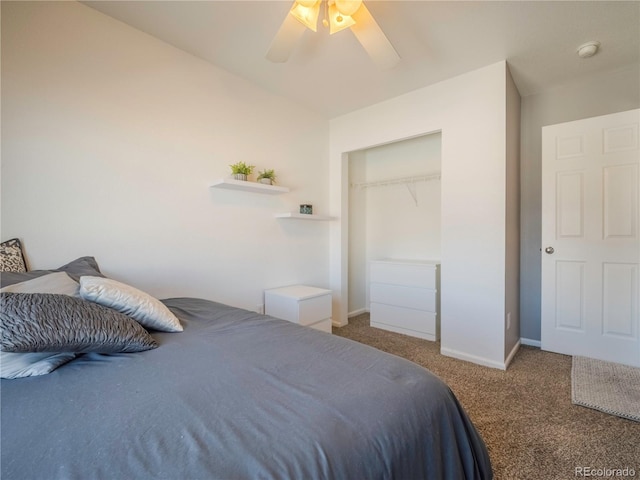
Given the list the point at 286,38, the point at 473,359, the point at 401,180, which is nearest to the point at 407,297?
the point at 473,359

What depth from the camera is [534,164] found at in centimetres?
293

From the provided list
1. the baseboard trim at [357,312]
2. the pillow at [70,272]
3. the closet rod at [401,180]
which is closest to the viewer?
the pillow at [70,272]

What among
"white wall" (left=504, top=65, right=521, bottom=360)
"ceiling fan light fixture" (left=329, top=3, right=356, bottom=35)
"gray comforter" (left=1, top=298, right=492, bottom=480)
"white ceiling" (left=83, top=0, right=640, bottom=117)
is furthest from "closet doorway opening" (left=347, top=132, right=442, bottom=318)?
"gray comforter" (left=1, top=298, right=492, bottom=480)

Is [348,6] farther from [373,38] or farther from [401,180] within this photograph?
[401,180]

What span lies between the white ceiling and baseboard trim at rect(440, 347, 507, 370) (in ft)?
8.14

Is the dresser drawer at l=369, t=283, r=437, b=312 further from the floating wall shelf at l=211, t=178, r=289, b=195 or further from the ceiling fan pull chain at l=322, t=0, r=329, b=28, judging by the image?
the ceiling fan pull chain at l=322, t=0, r=329, b=28

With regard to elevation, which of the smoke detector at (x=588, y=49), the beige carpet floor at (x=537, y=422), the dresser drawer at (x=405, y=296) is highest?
the smoke detector at (x=588, y=49)

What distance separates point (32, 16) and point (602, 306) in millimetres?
4573

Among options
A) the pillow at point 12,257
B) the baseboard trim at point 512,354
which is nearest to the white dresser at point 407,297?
the baseboard trim at point 512,354

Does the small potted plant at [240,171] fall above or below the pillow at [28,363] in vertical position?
above

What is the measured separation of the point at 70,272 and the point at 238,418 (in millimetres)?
1429

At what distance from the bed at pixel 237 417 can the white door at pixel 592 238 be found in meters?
2.34

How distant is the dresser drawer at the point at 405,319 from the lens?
9.98 ft

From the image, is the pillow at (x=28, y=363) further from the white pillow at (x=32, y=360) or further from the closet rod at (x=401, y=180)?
the closet rod at (x=401, y=180)
